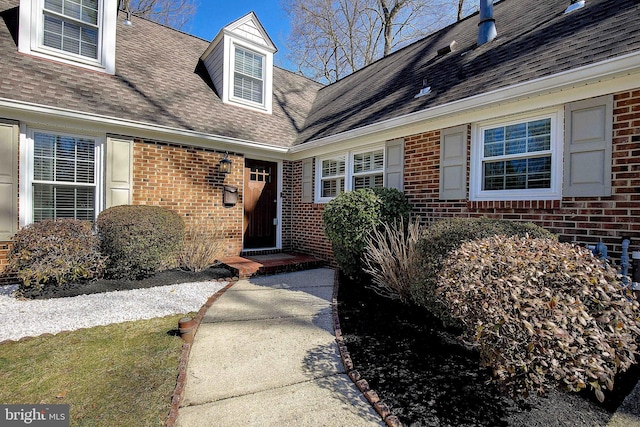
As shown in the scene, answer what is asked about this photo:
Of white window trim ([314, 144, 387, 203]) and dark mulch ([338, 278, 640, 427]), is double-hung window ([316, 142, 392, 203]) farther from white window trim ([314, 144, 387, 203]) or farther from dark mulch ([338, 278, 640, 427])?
dark mulch ([338, 278, 640, 427])

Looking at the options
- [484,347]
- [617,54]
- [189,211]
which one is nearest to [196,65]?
[189,211]

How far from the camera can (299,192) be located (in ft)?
25.8

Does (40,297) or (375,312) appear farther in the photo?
(40,297)

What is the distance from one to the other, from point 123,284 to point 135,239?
716 millimetres

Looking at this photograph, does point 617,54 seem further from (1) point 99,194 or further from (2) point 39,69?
(2) point 39,69

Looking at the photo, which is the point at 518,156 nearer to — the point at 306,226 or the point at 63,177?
the point at 306,226

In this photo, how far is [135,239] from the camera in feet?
16.0

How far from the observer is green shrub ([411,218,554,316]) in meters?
3.26

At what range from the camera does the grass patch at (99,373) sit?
6.69ft

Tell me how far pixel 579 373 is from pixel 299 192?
21.5 feet

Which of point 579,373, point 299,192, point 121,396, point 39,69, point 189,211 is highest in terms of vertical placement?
point 39,69

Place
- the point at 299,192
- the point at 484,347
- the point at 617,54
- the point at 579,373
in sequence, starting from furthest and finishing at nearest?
the point at 299,192
the point at 617,54
the point at 484,347
the point at 579,373

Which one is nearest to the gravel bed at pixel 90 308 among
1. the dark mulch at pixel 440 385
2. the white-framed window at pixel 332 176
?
the dark mulch at pixel 440 385

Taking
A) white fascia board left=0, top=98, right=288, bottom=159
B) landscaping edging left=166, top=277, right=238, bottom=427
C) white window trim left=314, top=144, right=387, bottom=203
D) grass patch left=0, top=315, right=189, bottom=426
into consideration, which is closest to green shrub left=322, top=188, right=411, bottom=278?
white window trim left=314, top=144, right=387, bottom=203
